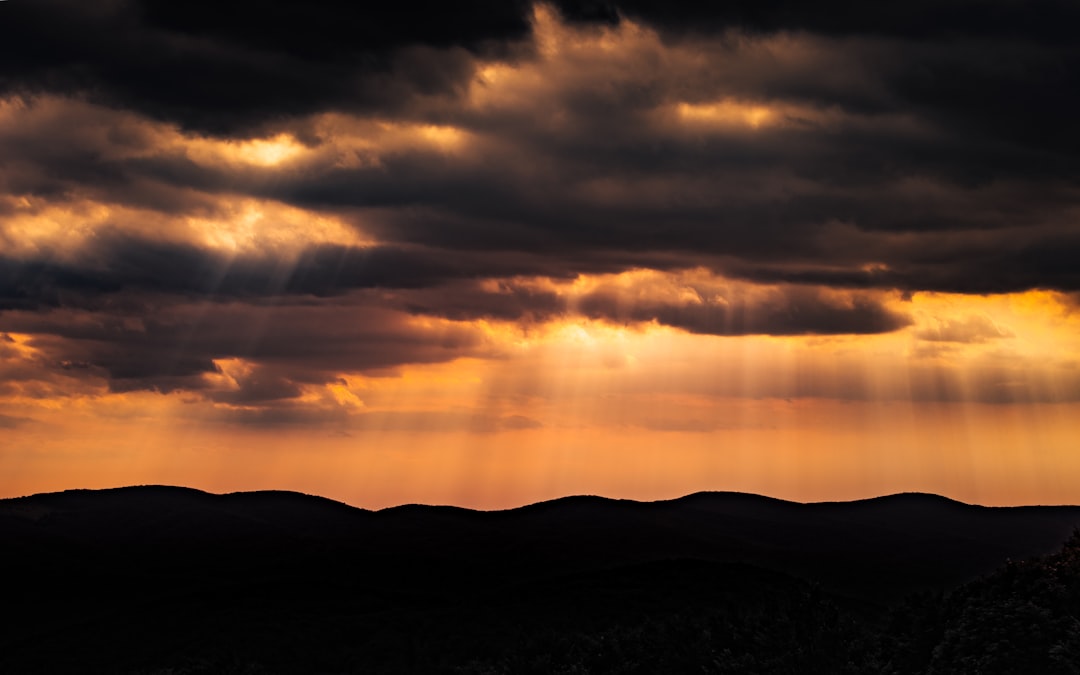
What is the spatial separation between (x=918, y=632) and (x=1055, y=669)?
15394mm

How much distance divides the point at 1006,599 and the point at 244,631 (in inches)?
5283

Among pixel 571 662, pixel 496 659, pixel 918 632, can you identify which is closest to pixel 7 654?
pixel 496 659

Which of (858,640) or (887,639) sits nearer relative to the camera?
(887,639)

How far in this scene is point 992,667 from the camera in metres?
75.8

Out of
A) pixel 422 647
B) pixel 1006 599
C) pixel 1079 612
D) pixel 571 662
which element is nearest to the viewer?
pixel 1079 612

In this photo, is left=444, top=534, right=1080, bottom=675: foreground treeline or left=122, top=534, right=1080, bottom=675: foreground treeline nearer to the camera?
left=444, top=534, right=1080, bottom=675: foreground treeline

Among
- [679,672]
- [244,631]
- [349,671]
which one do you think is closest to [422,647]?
[349,671]

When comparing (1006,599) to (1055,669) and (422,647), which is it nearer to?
(1055,669)

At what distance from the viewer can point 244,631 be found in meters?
192

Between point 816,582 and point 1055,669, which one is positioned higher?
point 816,582

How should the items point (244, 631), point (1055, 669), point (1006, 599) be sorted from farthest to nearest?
point (244, 631)
point (1006, 599)
point (1055, 669)

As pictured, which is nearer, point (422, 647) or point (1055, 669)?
point (1055, 669)

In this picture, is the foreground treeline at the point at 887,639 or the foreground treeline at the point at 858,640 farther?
the foreground treeline at the point at 858,640

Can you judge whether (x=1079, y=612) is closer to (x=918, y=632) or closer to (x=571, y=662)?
(x=918, y=632)
